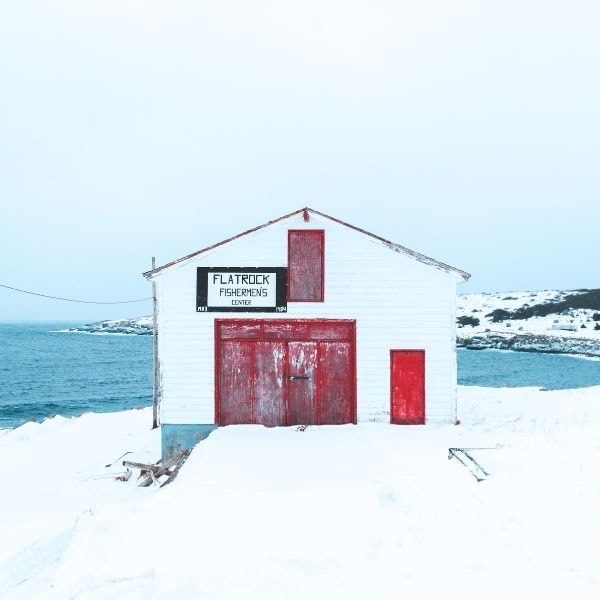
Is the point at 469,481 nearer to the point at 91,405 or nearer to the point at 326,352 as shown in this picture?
the point at 326,352

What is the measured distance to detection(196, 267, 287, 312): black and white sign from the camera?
13727 millimetres

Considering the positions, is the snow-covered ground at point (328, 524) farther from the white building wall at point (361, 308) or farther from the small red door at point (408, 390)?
the white building wall at point (361, 308)

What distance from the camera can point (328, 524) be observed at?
718cm

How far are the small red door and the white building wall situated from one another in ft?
0.55

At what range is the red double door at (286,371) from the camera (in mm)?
13719

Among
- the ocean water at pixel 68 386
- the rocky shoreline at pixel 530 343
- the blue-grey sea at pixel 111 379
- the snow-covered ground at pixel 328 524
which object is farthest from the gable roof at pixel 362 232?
the rocky shoreline at pixel 530 343

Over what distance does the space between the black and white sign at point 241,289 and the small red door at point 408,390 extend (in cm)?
350

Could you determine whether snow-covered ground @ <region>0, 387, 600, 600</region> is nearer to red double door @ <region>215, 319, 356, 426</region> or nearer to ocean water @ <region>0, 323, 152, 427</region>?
red double door @ <region>215, 319, 356, 426</region>

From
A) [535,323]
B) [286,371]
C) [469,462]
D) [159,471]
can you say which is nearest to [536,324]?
[535,323]

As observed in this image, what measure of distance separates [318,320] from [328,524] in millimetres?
7078

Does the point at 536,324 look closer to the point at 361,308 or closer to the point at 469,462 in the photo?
the point at 361,308

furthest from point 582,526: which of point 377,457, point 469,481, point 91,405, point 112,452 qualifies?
point 91,405

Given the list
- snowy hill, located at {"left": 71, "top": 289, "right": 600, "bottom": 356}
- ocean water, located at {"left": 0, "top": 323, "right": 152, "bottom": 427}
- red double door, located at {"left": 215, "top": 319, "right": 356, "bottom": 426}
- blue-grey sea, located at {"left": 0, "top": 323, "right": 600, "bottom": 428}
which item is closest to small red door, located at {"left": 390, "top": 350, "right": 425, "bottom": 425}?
red double door, located at {"left": 215, "top": 319, "right": 356, "bottom": 426}

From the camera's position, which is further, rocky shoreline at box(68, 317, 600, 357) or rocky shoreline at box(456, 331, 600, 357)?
rocky shoreline at box(68, 317, 600, 357)
